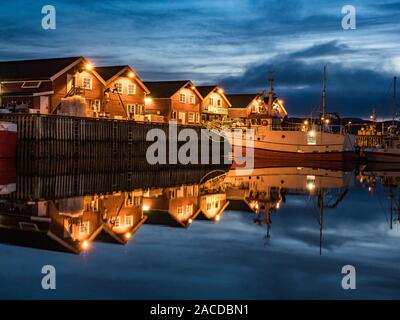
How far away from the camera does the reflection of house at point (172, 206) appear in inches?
688

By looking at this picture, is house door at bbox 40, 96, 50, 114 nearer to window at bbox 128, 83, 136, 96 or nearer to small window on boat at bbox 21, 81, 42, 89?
small window on boat at bbox 21, 81, 42, 89

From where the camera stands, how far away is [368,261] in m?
12.1

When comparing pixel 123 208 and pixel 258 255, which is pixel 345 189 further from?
pixel 258 255

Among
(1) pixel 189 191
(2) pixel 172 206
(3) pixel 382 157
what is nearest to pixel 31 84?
(1) pixel 189 191

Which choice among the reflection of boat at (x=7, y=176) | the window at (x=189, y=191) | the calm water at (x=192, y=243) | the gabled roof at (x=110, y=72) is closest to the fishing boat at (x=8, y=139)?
the reflection of boat at (x=7, y=176)

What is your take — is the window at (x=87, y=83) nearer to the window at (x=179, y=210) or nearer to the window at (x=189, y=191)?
the window at (x=189, y=191)

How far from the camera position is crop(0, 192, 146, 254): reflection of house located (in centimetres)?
1341

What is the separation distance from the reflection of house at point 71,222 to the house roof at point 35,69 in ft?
89.7

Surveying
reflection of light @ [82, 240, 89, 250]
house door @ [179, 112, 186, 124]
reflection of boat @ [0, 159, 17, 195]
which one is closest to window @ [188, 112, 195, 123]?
house door @ [179, 112, 186, 124]

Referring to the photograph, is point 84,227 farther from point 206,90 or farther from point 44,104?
point 206,90

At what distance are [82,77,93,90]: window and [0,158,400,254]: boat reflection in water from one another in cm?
1466

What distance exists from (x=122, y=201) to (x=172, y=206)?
201 centimetres
